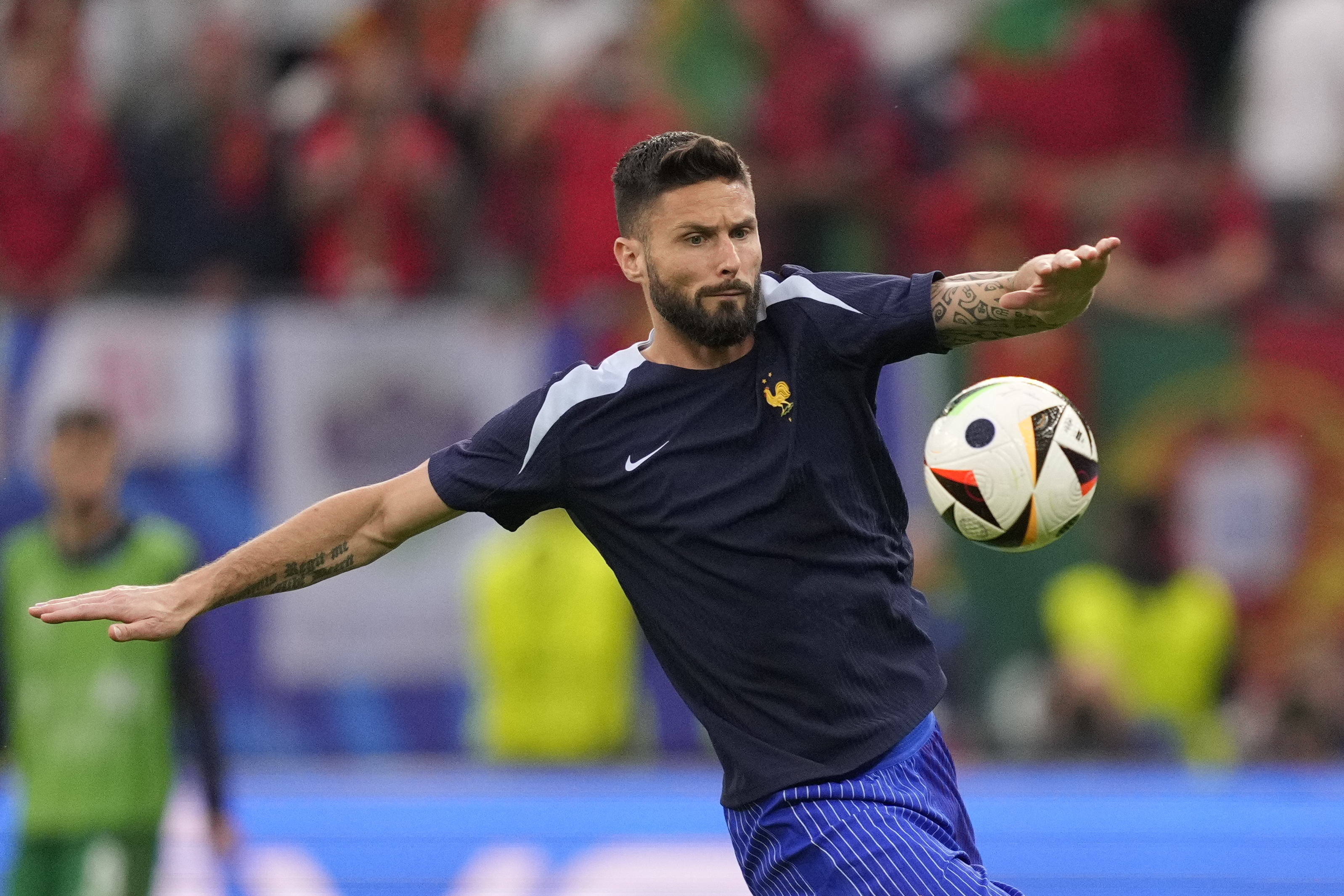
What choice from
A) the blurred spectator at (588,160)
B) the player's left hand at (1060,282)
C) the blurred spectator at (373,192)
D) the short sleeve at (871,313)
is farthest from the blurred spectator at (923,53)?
the player's left hand at (1060,282)

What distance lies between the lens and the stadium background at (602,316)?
7.54 metres

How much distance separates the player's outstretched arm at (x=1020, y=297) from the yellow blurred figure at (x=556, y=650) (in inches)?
181

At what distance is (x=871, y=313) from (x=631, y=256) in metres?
0.59

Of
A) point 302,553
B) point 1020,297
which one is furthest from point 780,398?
point 302,553

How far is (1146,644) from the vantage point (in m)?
8.80

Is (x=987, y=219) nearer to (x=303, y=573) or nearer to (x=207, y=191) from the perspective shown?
(x=207, y=191)

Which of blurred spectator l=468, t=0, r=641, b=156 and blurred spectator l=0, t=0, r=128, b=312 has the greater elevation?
blurred spectator l=468, t=0, r=641, b=156

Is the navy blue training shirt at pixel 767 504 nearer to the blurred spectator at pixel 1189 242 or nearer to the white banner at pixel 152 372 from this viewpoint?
the white banner at pixel 152 372

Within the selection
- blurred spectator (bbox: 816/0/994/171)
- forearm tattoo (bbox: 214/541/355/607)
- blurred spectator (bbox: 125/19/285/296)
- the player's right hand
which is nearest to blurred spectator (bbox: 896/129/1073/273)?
blurred spectator (bbox: 816/0/994/171)

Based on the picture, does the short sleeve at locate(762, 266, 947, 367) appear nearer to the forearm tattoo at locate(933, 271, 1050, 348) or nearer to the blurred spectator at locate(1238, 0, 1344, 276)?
the forearm tattoo at locate(933, 271, 1050, 348)

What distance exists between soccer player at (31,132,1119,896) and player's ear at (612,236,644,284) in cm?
1

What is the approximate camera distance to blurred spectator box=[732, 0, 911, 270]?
34.2 feet

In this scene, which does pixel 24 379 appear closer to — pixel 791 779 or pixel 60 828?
pixel 60 828

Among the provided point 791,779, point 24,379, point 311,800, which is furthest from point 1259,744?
point 24,379
